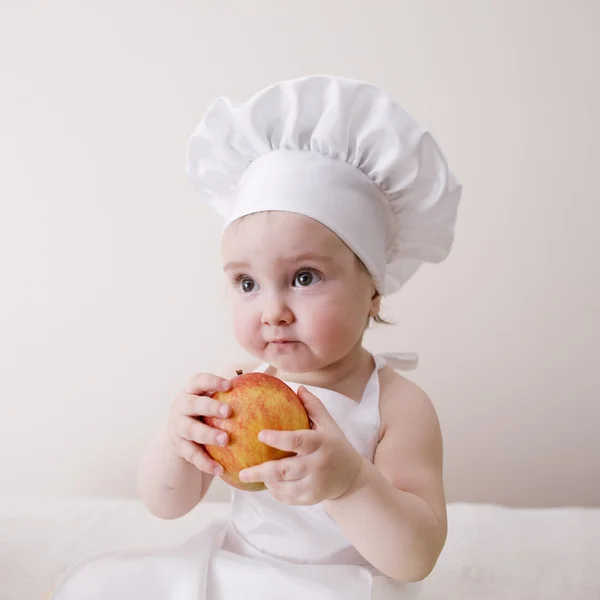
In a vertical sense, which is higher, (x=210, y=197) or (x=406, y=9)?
(x=406, y=9)

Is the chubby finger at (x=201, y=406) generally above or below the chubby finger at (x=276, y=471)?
above

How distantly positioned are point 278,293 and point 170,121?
94 cm

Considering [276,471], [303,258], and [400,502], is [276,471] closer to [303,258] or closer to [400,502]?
[400,502]

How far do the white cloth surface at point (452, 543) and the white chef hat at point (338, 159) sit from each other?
574 millimetres

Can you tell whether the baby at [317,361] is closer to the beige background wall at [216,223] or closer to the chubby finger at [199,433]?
the chubby finger at [199,433]

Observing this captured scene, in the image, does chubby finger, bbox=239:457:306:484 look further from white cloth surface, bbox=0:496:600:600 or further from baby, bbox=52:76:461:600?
white cloth surface, bbox=0:496:600:600

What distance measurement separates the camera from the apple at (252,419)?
802 mm

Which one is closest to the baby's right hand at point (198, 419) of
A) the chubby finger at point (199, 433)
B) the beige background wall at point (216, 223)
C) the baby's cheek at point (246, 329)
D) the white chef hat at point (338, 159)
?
the chubby finger at point (199, 433)

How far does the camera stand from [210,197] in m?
1.23

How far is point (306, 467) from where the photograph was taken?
2.57ft

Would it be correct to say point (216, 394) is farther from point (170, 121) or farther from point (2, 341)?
point (2, 341)

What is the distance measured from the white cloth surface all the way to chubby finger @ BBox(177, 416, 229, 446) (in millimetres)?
495

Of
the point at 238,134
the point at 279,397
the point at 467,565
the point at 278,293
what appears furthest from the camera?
the point at 467,565

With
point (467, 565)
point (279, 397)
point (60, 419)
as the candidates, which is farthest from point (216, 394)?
point (60, 419)
